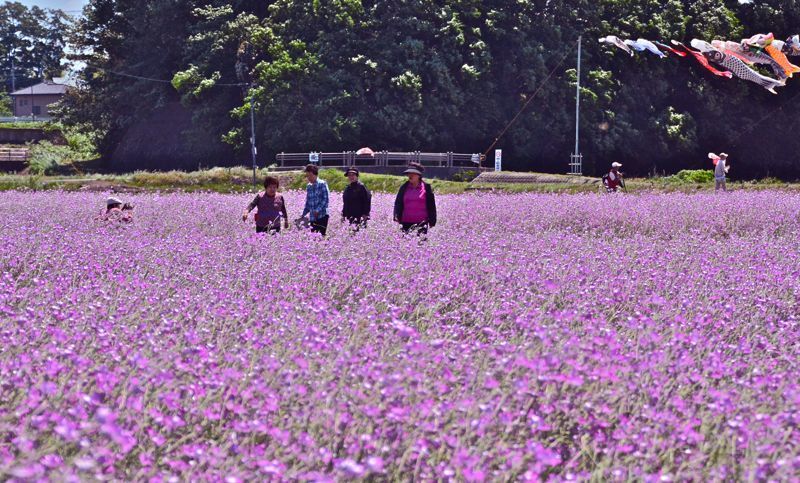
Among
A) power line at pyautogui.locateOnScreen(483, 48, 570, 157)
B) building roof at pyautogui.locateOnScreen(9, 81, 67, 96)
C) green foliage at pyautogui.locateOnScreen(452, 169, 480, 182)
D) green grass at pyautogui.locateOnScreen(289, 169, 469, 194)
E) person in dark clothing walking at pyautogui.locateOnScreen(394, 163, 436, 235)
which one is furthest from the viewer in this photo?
building roof at pyautogui.locateOnScreen(9, 81, 67, 96)

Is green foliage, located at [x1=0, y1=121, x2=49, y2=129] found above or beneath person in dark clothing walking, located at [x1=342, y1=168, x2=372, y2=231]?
above

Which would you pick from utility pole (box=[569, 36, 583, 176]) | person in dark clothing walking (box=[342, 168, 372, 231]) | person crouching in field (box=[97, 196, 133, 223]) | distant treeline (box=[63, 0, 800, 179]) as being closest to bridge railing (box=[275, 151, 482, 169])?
distant treeline (box=[63, 0, 800, 179])

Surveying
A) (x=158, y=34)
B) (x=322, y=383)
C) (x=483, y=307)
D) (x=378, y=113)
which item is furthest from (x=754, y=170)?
(x=322, y=383)

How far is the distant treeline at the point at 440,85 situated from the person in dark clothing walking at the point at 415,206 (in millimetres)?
25525

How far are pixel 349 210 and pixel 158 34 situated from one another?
1418 inches

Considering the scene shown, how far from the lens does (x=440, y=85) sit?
120ft

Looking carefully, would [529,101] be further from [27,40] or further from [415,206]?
[27,40]

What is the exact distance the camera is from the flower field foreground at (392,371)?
2.85 m

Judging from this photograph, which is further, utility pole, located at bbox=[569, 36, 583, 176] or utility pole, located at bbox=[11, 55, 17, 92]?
utility pole, located at bbox=[11, 55, 17, 92]

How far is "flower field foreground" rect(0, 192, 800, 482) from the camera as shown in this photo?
2854 mm

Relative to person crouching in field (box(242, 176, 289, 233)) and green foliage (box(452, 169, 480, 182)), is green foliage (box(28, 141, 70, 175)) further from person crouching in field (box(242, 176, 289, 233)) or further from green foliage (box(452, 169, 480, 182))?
person crouching in field (box(242, 176, 289, 233))

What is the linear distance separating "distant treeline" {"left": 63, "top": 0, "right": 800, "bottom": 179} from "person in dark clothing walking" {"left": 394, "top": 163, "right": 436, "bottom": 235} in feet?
83.7

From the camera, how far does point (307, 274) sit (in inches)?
238

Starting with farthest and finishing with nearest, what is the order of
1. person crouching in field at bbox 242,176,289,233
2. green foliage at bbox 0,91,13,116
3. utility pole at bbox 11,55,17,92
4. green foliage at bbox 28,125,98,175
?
utility pole at bbox 11,55,17,92 < green foliage at bbox 0,91,13,116 < green foliage at bbox 28,125,98,175 < person crouching in field at bbox 242,176,289,233
